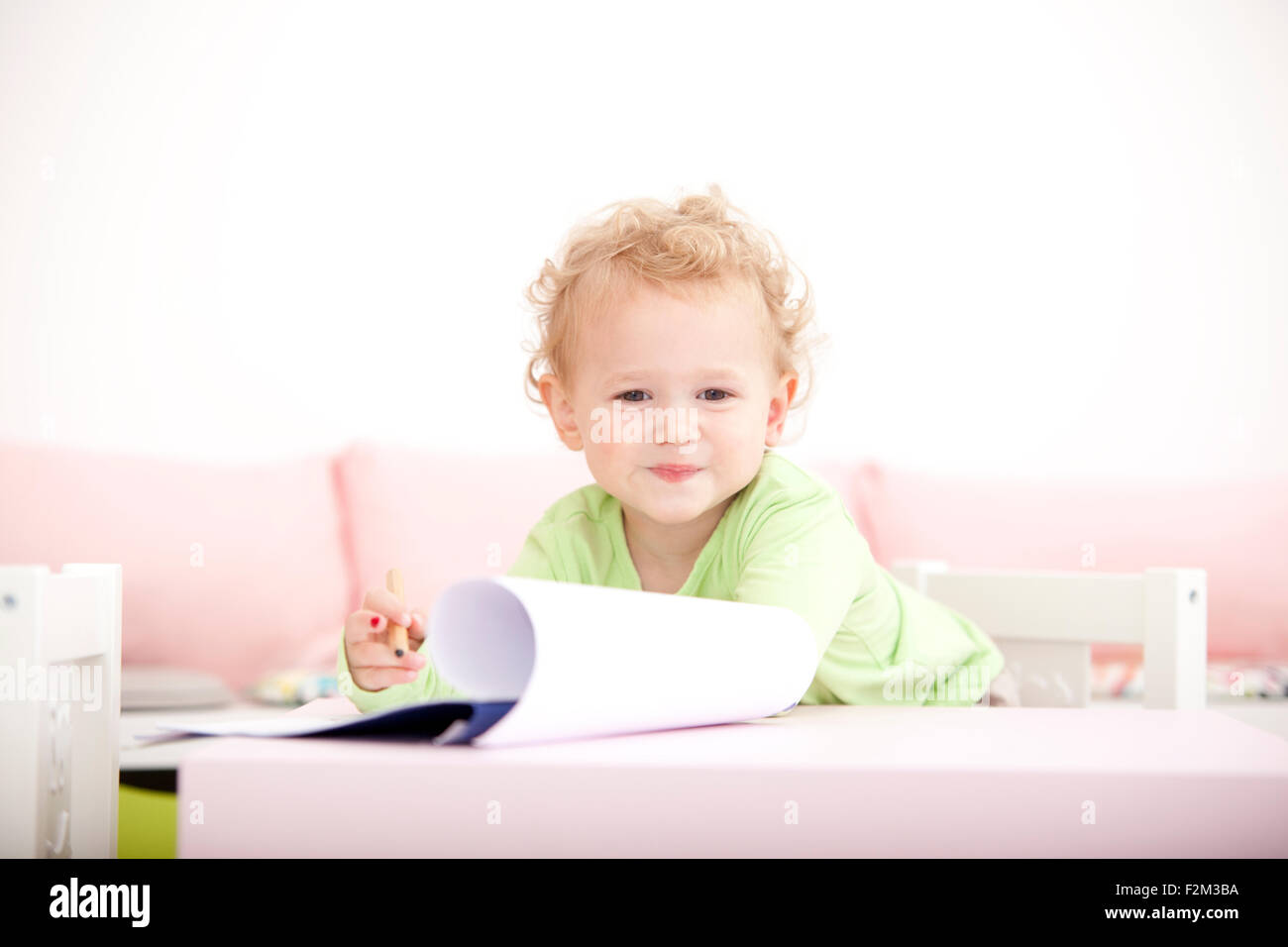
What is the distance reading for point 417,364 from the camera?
2387 millimetres

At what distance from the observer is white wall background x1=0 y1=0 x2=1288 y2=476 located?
2340 millimetres

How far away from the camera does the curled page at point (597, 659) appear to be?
1.75 ft

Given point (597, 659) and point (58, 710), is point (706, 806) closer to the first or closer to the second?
point (597, 659)

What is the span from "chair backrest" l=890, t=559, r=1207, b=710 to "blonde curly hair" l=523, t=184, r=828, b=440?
1.26ft

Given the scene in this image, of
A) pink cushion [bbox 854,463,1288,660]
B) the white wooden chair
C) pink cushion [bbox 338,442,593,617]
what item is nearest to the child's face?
the white wooden chair

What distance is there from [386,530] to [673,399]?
118cm

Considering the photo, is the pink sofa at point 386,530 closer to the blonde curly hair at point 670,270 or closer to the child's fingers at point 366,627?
the blonde curly hair at point 670,270

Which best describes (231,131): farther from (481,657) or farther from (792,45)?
(481,657)

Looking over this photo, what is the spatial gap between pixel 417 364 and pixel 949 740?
75.6 inches

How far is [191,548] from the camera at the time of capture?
189cm

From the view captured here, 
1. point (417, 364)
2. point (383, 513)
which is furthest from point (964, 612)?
point (417, 364)

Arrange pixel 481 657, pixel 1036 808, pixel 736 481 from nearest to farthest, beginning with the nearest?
pixel 1036 808 → pixel 481 657 → pixel 736 481

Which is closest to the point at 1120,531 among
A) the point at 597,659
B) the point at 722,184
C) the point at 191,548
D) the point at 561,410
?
the point at 722,184

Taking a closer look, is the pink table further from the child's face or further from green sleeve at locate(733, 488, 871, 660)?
the child's face
